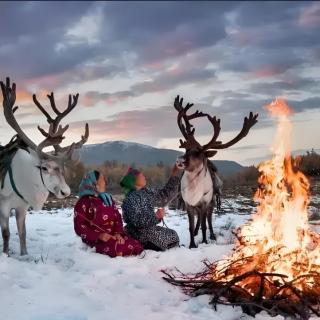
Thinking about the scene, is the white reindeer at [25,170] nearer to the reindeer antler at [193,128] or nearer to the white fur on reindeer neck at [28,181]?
the white fur on reindeer neck at [28,181]

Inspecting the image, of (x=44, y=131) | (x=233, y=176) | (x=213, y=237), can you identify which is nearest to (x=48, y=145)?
(x=44, y=131)

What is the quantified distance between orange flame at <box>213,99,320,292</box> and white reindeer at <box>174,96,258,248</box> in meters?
2.45

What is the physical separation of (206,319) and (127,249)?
2.48 m

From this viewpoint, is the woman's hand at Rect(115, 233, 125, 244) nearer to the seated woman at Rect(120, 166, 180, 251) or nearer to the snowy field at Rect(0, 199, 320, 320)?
the snowy field at Rect(0, 199, 320, 320)

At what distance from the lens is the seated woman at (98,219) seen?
24.0ft

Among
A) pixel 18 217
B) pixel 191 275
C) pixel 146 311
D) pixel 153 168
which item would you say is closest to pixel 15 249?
pixel 18 217

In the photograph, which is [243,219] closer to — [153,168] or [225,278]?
[225,278]

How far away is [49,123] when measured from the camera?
26.1 ft

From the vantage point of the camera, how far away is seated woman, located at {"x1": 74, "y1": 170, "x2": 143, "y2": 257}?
732 cm

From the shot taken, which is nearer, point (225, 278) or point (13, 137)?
point (225, 278)

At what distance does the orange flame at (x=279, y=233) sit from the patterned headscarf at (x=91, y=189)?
1942 mm

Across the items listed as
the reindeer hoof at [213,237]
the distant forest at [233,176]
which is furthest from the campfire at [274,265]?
the distant forest at [233,176]

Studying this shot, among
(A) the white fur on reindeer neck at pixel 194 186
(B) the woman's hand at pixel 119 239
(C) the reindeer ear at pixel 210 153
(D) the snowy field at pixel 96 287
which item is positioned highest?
(C) the reindeer ear at pixel 210 153

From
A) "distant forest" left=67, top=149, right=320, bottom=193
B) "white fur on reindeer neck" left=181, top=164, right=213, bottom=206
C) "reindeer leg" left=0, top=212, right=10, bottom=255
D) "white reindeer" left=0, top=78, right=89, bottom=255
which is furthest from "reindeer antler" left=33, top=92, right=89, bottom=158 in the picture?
"distant forest" left=67, top=149, right=320, bottom=193
